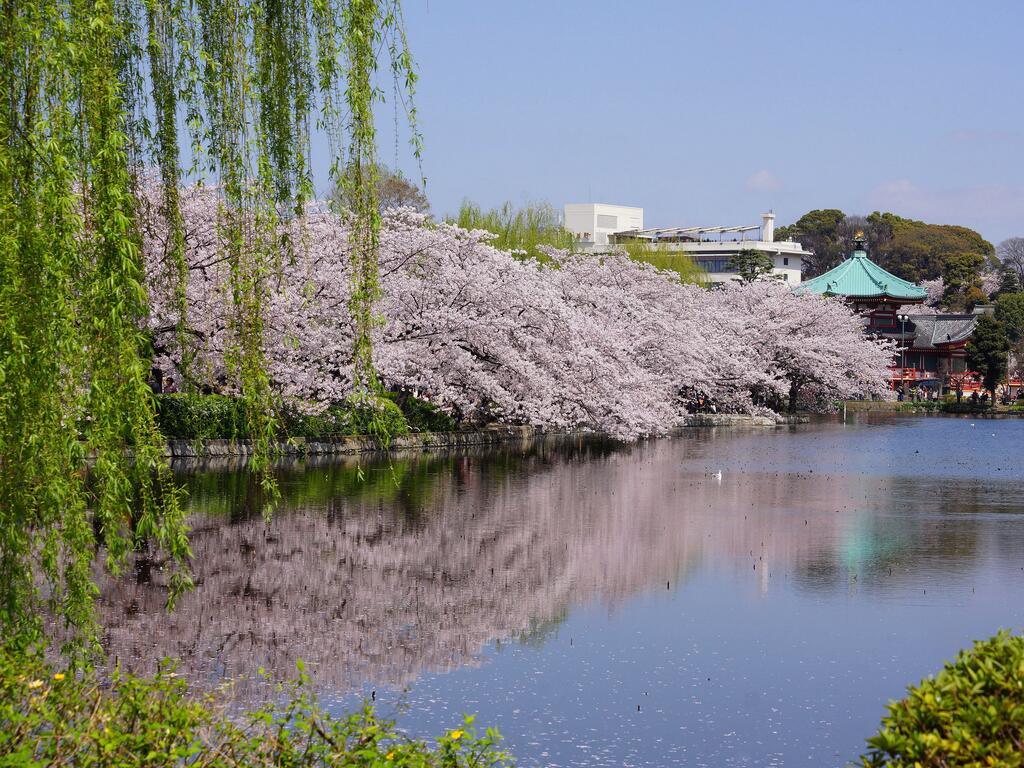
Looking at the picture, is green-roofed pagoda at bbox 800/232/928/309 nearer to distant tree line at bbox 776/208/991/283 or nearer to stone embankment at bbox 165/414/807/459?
distant tree line at bbox 776/208/991/283

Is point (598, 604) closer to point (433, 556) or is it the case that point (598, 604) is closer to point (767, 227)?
point (433, 556)

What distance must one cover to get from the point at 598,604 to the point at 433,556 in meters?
3.13

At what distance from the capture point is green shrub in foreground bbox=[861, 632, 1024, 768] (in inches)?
171

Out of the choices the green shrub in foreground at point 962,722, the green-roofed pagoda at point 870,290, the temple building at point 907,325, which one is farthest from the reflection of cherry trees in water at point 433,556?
the green-roofed pagoda at point 870,290

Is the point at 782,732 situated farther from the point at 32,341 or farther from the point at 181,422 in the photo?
the point at 181,422

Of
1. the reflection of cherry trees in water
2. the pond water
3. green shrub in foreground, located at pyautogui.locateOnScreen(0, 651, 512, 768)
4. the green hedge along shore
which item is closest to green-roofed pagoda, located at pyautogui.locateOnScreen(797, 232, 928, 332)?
the green hedge along shore

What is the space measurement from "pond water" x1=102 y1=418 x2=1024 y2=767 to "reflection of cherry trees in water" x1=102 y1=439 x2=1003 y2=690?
0.05 m

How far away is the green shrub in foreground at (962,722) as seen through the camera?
435 centimetres

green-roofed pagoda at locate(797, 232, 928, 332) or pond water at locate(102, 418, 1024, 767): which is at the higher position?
green-roofed pagoda at locate(797, 232, 928, 332)

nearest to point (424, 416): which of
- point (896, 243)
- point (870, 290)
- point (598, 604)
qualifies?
point (598, 604)

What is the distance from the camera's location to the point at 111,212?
671cm

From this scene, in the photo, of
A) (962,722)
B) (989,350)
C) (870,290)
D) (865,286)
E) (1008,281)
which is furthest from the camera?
(1008,281)

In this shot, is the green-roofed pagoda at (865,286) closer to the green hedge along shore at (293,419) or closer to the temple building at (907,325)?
the temple building at (907,325)

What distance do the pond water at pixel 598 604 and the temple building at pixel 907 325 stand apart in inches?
2173
